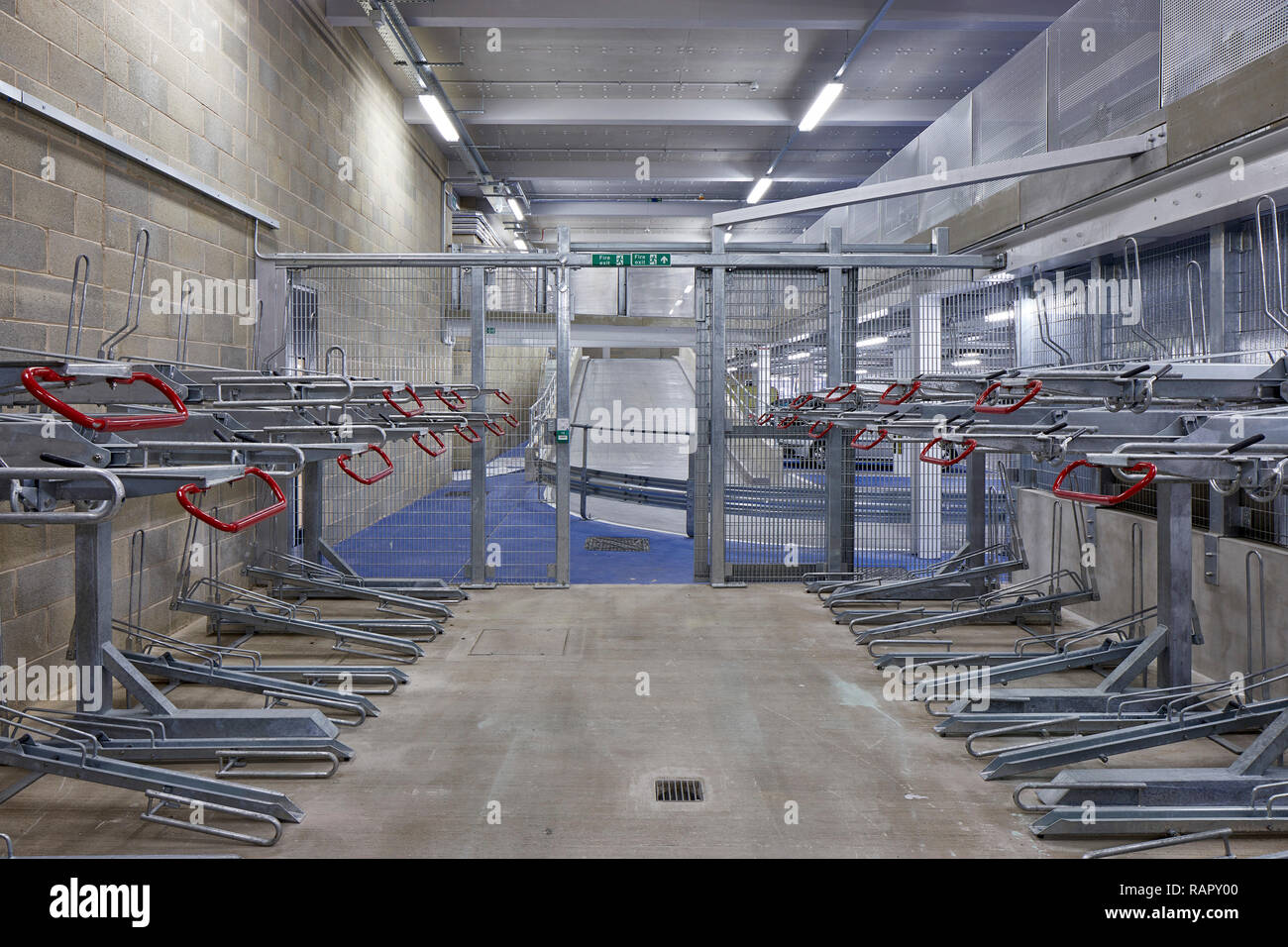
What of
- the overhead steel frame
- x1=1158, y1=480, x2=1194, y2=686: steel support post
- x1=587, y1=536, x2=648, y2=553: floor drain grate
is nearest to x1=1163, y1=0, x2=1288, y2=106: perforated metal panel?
the overhead steel frame

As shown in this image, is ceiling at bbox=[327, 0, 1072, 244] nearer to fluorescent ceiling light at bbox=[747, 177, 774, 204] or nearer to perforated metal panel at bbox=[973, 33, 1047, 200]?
fluorescent ceiling light at bbox=[747, 177, 774, 204]

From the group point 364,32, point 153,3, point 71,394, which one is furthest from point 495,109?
point 71,394

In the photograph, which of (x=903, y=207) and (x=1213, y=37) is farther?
(x=903, y=207)

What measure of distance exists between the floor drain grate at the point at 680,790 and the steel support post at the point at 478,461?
12.3ft

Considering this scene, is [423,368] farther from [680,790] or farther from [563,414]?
[680,790]

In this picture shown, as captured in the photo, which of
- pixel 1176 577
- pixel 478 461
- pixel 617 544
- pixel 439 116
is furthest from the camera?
pixel 439 116

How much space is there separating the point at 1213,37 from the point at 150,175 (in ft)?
19.4

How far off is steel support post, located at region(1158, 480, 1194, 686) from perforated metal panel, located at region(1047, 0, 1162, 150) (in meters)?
2.58

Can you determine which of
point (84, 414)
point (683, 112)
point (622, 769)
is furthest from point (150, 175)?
point (683, 112)

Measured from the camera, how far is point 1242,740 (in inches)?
144

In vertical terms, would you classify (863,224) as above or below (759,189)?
below

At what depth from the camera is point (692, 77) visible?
1035cm

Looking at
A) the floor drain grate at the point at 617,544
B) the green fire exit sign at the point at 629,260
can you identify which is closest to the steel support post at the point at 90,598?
the green fire exit sign at the point at 629,260

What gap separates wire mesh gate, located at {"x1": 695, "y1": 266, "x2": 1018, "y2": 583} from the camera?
6680 mm
